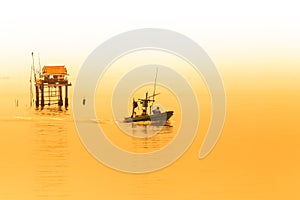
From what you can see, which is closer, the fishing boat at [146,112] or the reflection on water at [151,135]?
the reflection on water at [151,135]

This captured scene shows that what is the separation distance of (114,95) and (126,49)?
29 cm

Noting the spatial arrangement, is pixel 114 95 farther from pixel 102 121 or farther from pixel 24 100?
pixel 24 100

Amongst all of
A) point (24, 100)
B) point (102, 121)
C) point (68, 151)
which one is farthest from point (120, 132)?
point (24, 100)

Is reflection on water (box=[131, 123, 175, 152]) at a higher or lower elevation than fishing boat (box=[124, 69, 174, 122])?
lower

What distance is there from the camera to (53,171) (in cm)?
297

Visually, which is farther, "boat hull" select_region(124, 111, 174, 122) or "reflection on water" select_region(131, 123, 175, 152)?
"boat hull" select_region(124, 111, 174, 122)

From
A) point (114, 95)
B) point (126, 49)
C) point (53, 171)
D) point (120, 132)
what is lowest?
point (53, 171)

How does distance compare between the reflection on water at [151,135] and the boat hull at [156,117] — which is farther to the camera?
the boat hull at [156,117]

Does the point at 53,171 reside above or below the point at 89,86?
below

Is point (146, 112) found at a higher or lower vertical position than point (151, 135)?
higher

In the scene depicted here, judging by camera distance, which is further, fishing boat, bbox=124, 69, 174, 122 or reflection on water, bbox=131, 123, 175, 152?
fishing boat, bbox=124, 69, 174, 122

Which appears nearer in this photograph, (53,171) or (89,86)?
(53,171)

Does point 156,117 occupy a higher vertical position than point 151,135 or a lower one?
higher

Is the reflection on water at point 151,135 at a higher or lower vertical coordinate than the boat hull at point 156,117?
lower
